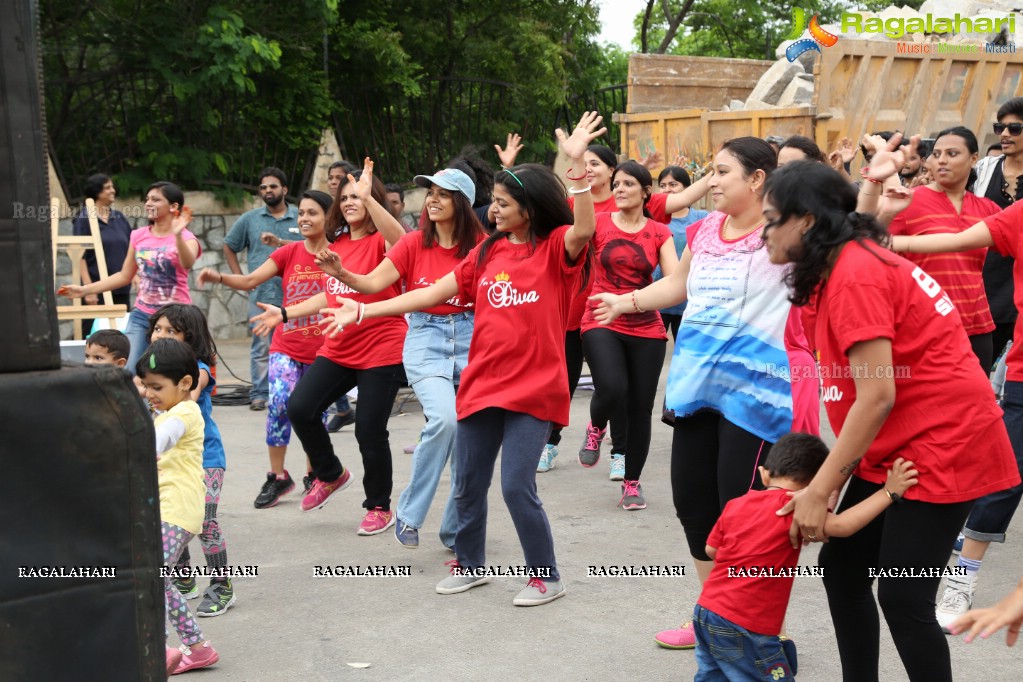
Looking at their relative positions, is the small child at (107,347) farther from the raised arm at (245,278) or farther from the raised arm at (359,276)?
the raised arm at (245,278)

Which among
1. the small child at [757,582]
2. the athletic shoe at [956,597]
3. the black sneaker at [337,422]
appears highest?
the small child at [757,582]

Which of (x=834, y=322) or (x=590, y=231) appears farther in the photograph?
(x=590, y=231)

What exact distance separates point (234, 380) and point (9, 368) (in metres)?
9.58

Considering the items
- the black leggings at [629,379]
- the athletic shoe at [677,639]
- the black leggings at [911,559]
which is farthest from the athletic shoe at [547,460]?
the black leggings at [911,559]

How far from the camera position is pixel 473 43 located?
1628 cm

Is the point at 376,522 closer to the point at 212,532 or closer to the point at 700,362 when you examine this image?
the point at 212,532

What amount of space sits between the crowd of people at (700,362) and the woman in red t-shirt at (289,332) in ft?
0.05

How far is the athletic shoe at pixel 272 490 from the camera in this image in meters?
6.69

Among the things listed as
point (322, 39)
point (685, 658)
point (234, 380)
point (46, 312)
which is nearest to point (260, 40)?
point (322, 39)

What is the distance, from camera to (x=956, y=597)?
15.4 ft

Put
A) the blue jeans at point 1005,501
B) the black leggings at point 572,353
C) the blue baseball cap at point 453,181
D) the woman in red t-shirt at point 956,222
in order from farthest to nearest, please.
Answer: the black leggings at point 572,353, the blue baseball cap at point 453,181, the woman in red t-shirt at point 956,222, the blue jeans at point 1005,501

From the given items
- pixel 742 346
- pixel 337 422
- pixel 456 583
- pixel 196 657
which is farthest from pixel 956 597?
pixel 337 422

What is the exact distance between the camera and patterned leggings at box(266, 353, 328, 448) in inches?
263

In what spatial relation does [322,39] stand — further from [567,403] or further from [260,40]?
[567,403]
